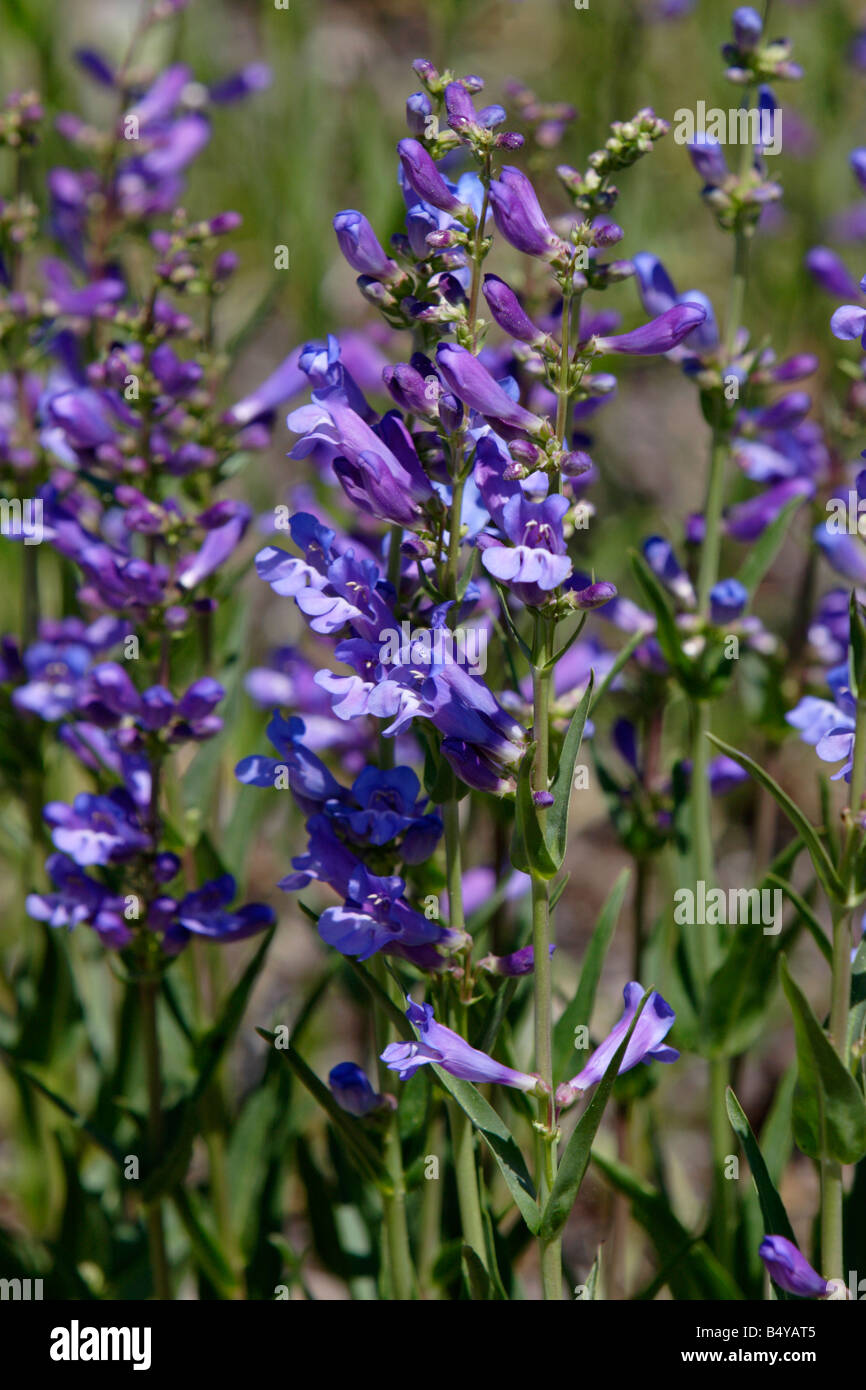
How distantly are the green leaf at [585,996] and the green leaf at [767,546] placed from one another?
3.23 feet

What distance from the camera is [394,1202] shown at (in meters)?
3.07

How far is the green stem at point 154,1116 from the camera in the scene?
3428mm

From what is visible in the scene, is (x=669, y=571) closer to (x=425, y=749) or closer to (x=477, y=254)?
(x=425, y=749)

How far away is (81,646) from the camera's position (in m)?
4.13

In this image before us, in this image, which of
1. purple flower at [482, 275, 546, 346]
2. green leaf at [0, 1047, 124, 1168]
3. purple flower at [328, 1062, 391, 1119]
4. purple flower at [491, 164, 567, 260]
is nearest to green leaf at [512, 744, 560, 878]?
purple flower at [328, 1062, 391, 1119]

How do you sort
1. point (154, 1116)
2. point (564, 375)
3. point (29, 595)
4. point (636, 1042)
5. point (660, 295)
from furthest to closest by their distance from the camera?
point (29, 595)
point (660, 295)
point (154, 1116)
point (636, 1042)
point (564, 375)

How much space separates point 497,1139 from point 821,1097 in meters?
0.66

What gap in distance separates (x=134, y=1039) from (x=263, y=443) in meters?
1.99

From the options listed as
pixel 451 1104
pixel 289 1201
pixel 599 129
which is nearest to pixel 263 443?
pixel 451 1104

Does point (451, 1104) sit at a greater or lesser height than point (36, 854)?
lesser

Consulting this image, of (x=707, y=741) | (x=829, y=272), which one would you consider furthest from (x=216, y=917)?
(x=829, y=272)

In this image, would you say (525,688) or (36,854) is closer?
(525,688)

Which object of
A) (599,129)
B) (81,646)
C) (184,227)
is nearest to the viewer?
(184,227)

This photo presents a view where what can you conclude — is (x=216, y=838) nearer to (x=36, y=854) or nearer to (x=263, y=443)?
(x=36, y=854)
